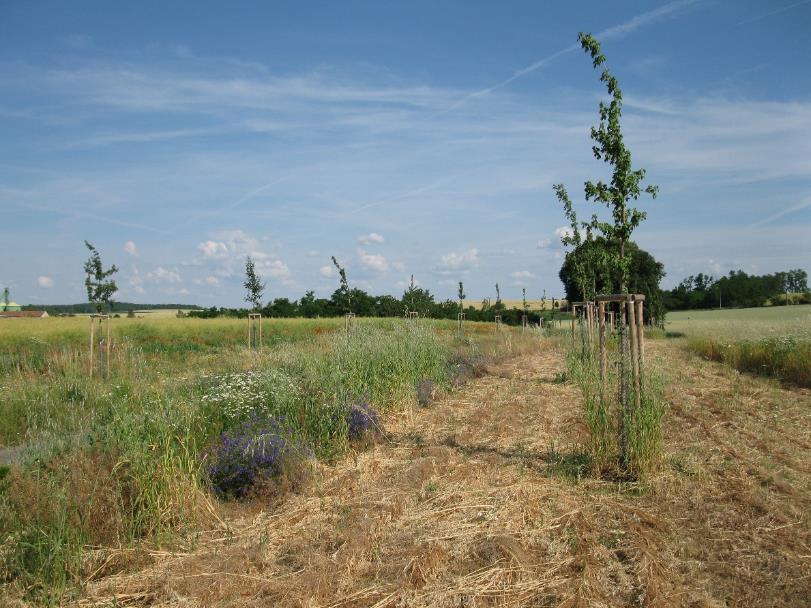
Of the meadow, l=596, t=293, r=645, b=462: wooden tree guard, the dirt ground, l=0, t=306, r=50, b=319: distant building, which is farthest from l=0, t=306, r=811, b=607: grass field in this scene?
l=0, t=306, r=50, b=319: distant building

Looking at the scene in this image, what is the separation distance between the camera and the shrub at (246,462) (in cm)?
522

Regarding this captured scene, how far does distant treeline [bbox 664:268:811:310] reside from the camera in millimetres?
51156

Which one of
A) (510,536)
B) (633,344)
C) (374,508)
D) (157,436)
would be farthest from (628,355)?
(157,436)

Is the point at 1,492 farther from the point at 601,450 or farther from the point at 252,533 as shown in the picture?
the point at 601,450

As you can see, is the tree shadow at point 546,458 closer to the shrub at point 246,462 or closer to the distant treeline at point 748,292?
the shrub at point 246,462

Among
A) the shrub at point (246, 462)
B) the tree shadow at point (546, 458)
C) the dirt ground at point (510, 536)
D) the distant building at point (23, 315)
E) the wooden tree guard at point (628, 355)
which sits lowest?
the dirt ground at point (510, 536)

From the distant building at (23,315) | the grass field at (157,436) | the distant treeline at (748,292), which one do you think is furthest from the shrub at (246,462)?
the distant treeline at (748,292)

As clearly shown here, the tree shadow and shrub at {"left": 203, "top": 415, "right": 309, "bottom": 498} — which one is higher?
shrub at {"left": 203, "top": 415, "right": 309, "bottom": 498}

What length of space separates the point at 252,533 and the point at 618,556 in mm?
2598

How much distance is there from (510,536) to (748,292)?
182 feet

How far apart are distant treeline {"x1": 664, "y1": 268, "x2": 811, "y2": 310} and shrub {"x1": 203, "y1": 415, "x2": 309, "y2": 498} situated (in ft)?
166

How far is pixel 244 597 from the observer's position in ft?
11.3

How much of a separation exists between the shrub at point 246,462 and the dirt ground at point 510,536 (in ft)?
1.03

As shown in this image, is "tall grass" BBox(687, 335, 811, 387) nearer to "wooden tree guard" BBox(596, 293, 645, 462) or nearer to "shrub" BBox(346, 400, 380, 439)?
"wooden tree guard" BBox(596, 293, 645, 462)
